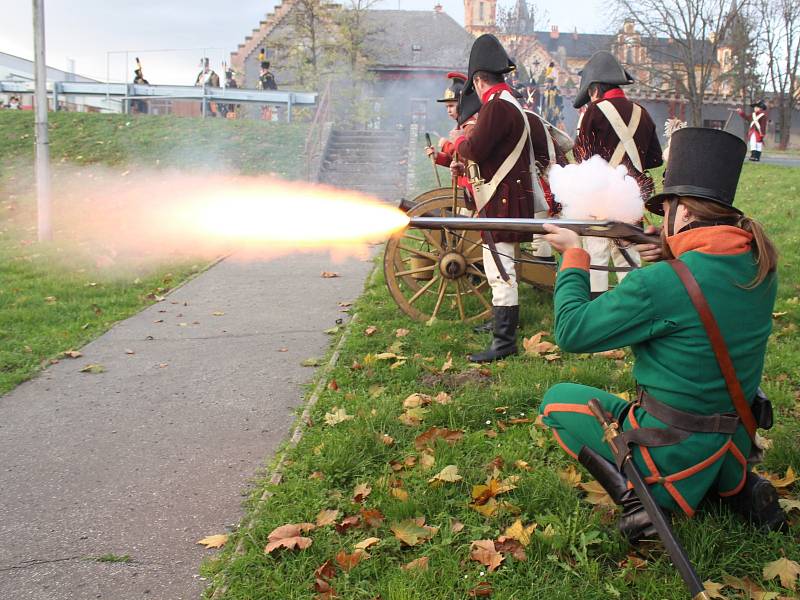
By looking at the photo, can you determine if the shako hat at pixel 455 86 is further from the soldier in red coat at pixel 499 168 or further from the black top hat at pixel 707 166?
the black top hat at pixel 707 166

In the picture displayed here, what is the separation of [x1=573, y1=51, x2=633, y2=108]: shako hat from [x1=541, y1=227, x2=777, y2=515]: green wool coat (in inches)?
134

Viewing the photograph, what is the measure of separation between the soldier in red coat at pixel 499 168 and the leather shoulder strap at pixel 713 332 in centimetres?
280

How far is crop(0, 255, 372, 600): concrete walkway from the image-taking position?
3.36 m

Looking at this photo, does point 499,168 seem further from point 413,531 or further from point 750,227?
point 413,531

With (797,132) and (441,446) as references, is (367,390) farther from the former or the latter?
(797,132)

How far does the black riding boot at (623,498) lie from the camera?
312 cm

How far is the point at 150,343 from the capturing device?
22.6ft

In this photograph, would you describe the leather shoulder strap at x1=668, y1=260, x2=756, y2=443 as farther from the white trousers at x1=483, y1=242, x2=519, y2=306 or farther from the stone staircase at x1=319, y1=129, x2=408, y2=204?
the stone staircase at x1=319, y1=129, x2=408, y2=204

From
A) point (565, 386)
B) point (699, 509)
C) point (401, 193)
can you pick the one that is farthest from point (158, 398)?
point (401, 193)

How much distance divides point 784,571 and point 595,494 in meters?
0.87

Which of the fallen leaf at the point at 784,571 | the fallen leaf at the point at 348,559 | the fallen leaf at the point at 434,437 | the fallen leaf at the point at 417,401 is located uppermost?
the fallen leaf at the point at 417,401

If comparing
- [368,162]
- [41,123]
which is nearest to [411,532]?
[41,123]

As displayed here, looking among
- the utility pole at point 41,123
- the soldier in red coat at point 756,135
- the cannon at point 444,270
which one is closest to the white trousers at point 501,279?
the cannon at point 444,270

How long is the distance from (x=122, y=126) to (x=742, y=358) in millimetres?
22420
